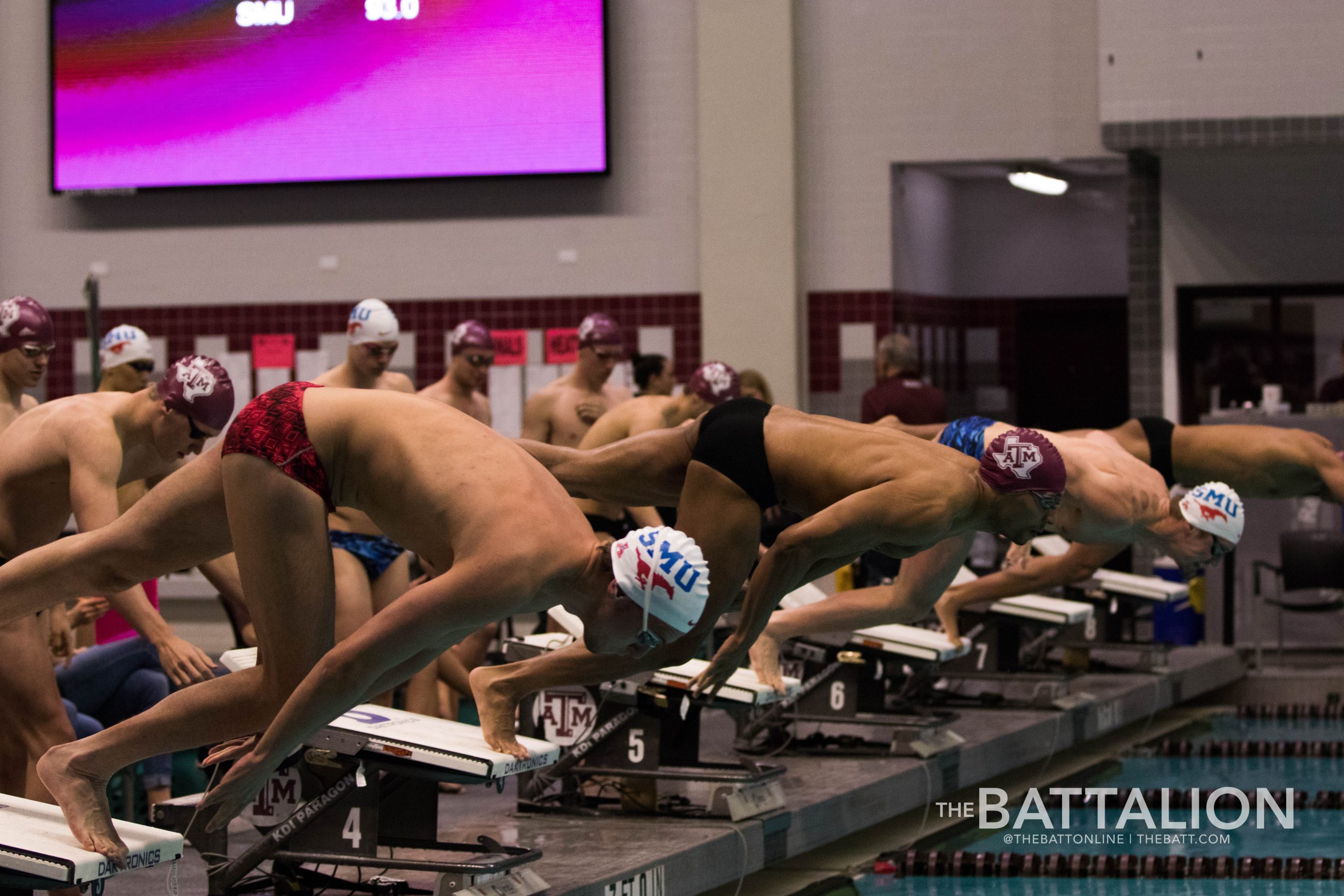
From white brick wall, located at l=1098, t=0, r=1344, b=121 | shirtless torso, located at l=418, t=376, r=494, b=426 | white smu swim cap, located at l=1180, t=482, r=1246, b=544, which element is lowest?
white smu swim cap, located at l=1180, t=482, r=1246, b=544

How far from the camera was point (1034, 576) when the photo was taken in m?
8.11

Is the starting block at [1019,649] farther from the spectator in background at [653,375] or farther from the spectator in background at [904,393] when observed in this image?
the spectator in background at [653,375]

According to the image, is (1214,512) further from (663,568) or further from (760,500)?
(663,568)

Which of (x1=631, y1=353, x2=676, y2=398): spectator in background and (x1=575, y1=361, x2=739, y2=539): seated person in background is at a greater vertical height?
(x1=631, y1=353, x2=676, y2=398): spectator in background

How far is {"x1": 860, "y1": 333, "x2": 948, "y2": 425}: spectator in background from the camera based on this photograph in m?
9.88

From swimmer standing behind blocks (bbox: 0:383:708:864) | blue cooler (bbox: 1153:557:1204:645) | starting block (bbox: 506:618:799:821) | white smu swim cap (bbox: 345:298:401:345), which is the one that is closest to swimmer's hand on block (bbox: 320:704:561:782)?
swimmer standing behind blocks (bbox: 0:383:708:864)

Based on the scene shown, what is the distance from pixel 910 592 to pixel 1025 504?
151 centimetres

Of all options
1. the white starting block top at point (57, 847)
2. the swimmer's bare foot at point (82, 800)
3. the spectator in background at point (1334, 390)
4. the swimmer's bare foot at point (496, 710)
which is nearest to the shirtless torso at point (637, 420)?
the swimmer's bare foot at point (496, 710)

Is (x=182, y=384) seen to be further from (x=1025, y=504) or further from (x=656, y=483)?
(x=1025, y=504)

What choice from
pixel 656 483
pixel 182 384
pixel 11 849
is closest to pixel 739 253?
pixel 656 483

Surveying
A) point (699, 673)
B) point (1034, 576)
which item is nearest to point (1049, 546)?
point (1034, 576)

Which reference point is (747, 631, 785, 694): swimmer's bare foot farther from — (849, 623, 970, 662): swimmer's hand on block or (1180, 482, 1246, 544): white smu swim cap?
(1180, 482, 1246, 544): white smu swim cap

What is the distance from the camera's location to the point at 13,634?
4.46 m

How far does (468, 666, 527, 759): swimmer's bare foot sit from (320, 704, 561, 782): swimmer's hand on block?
3 cm
